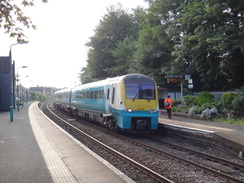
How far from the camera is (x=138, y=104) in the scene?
472 inches

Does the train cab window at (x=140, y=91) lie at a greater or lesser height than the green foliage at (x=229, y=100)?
greater

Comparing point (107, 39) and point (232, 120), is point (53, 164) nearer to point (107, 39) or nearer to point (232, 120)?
point (232, 120)

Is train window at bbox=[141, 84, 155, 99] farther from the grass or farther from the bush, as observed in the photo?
the bush

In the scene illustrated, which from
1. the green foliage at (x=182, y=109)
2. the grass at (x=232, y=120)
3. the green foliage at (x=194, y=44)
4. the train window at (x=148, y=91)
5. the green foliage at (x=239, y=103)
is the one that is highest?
the green foliage at (x=194, y=44)

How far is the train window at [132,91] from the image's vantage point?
11966 millimetres

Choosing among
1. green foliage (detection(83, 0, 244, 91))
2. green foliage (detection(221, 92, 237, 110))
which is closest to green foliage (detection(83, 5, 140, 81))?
green foliage (detection(83, 0, 244, 91))

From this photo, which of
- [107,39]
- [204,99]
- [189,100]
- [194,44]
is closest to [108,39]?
[107,39]

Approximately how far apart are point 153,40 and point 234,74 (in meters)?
8.88

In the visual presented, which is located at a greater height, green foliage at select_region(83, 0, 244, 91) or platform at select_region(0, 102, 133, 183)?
green foliage at select_region(83, 0, 244, 91)

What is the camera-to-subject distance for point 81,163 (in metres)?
6.88

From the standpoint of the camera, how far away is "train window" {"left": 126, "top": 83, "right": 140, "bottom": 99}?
1197 centimetres

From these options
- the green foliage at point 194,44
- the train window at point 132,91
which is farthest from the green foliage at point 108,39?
the train window at point 132,91

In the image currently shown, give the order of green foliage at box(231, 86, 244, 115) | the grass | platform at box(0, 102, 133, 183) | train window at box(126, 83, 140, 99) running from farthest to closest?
green foliage at box(231, 86, 244, 115) → the grass → train window at box(126, 83, 140, 99) → platform at box(0, 102, 133, 183)

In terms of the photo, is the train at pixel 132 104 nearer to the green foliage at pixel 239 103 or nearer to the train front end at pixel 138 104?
the train front end at pixel 138 104
